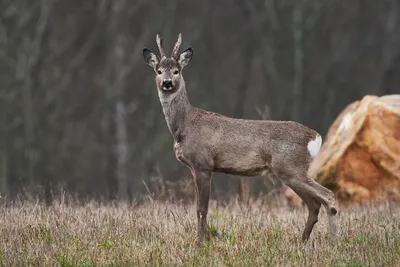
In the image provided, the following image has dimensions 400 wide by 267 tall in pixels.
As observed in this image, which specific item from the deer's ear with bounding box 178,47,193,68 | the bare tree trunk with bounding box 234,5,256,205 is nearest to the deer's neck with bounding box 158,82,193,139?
the deer's ear with bounding box 178,47,193,68

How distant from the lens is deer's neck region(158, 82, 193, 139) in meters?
10.2

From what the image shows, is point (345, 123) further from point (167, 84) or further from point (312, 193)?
point (167, 84)

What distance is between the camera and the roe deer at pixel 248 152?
31.7 ft

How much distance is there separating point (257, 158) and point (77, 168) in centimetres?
2301

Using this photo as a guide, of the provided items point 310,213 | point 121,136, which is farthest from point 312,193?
point 121,136

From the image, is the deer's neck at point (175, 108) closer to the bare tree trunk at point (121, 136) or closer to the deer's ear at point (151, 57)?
the deer's ear at point (151, 57)

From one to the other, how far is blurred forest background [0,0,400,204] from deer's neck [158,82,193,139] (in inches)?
765

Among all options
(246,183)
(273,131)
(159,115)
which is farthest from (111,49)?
(273,131)

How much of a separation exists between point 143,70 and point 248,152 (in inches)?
863

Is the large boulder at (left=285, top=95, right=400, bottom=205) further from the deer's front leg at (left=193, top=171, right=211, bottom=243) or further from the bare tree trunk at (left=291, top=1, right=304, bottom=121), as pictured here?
the bare tree trunk at (left=291, top=1, right=304, bottom=121)

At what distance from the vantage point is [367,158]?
44.2 feet

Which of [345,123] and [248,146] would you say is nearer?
[248,146]

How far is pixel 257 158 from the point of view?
9758 mm

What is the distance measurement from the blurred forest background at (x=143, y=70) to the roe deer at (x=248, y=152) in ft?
64.7
